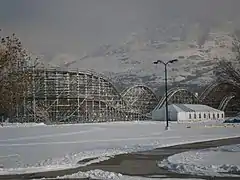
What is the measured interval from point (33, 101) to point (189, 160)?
72.2 meters

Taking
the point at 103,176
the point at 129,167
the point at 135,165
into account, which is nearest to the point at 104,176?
the point at 103,176

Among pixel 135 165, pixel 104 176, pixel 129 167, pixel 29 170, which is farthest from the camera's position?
pixel 135 165

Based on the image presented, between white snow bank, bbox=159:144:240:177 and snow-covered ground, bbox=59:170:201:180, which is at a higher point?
white snow bank, bbox=159:144:240:177

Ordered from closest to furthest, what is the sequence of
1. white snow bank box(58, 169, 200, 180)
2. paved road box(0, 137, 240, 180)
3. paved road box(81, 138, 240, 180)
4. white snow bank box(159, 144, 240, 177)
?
1. white snow bank box(58, 169, 200, 180)
2. white snow bank box(159, 144, 240, 177)
3. paved road box(0, 137, 240, 180)
4. paved road box(81, 138, 240, 180)

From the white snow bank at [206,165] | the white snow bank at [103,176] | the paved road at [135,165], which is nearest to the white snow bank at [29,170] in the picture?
the paved road at [135,165]

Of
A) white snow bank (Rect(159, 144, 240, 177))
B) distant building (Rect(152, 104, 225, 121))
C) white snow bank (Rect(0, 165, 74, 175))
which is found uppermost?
distant building (Rect(152, 104, 225, 121))

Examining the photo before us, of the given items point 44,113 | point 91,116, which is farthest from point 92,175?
point 91,116

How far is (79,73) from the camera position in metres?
96.7

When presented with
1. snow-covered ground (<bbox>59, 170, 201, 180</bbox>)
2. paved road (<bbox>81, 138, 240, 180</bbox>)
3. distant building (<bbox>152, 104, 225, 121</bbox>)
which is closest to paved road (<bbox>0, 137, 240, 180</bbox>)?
paved road (<bbox>81, 138, 240, 180</bbox>)

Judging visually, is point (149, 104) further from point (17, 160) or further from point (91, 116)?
point (17, 160)

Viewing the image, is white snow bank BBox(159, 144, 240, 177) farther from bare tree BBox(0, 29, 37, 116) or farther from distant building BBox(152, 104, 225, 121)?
distant building BBox(152, 104, 225, 121)

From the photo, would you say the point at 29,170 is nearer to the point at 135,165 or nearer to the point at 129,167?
the point at 129,167

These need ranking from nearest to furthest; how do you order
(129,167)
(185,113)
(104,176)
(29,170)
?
(104,176) < (29,170) < (129,167) < (185,113)

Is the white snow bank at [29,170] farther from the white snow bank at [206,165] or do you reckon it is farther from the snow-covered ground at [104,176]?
the white snow bank at [206,165]
